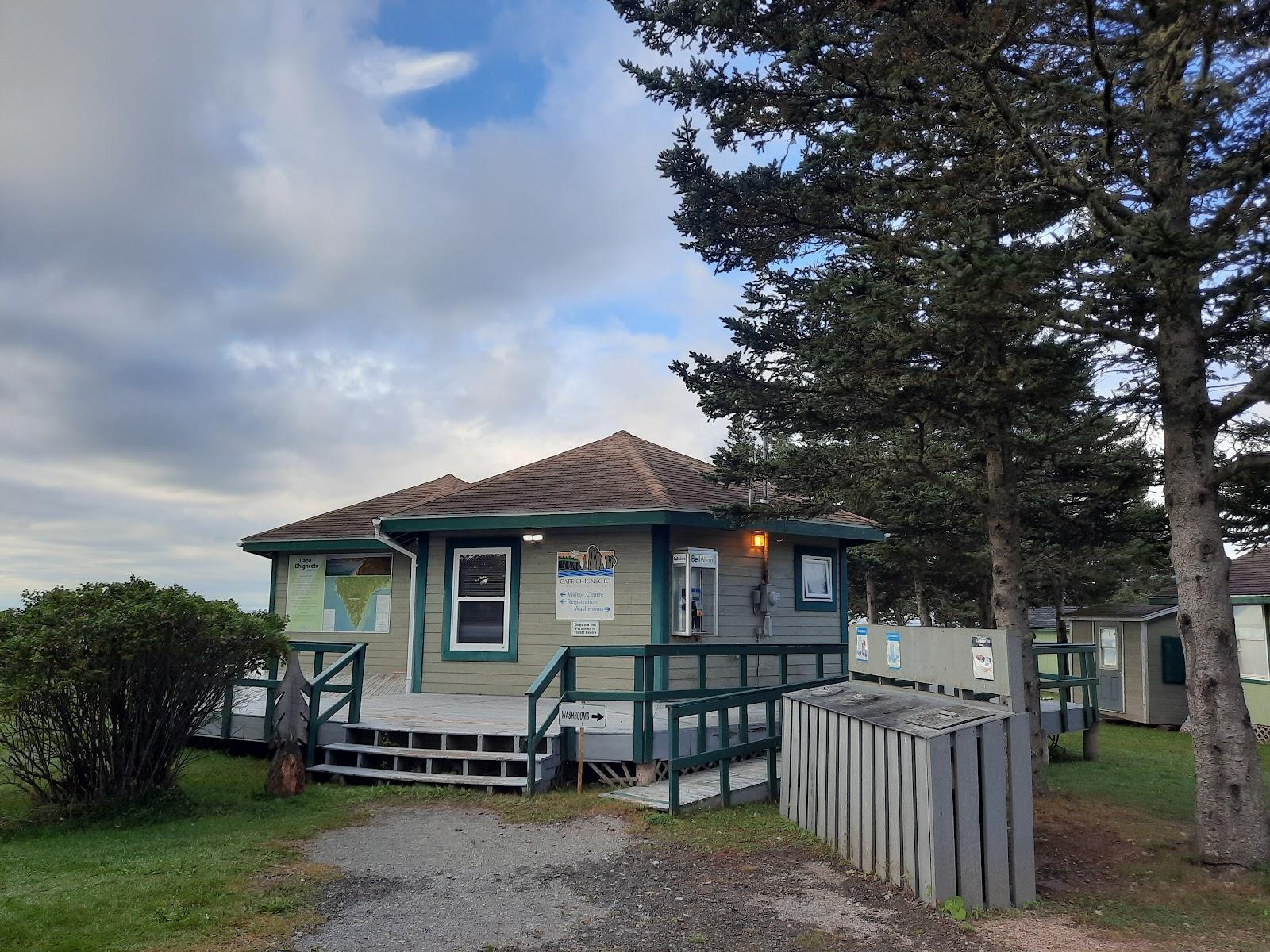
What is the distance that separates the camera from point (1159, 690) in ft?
60.1

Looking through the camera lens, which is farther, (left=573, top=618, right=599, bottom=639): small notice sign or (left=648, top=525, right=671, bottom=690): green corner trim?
(left=573, top=618, right=599, bottom=639): small notice sign

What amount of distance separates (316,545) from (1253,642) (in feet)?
56.6

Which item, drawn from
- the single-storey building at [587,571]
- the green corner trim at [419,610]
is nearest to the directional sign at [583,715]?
the single-storey building at [587,571]

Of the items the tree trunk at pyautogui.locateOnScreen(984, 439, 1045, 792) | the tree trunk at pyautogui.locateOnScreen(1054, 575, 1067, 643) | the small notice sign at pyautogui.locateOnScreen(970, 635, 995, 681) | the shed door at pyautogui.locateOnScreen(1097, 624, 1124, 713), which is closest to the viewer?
the small notice sign at pyautogui.locateOnScreen(970, 635, 995, 681)

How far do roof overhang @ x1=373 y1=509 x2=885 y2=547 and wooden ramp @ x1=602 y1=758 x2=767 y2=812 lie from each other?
10.1 ft

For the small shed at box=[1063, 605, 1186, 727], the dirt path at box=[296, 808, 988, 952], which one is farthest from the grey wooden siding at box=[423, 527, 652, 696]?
the small shed at box=[1063, 605, 1186, 727]

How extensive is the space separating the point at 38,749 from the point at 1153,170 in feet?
34.4

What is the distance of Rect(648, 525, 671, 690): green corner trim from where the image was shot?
37.3ft

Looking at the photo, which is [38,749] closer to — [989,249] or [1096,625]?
[989,249]


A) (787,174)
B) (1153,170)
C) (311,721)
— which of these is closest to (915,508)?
(787,174)

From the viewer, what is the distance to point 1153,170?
722 centimetres

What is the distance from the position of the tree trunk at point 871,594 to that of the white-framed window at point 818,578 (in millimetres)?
13223

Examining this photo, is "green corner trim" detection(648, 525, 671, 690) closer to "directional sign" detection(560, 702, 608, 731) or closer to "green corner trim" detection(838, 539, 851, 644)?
"directional sign" detection(560, 702, 608, 731)

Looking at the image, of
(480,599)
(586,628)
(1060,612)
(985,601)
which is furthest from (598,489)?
(985,601)
